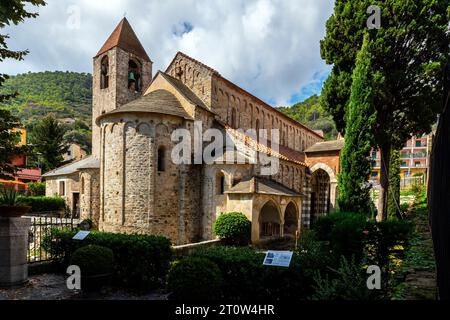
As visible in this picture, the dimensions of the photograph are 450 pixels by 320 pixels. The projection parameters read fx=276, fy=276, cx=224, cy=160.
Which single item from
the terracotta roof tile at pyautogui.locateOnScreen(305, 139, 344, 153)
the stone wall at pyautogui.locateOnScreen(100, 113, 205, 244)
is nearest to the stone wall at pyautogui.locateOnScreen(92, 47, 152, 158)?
the stone wall at pyautogui.locateOnScreen(100, 113, 205, 244)

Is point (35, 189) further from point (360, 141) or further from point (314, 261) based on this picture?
point (314, 261)

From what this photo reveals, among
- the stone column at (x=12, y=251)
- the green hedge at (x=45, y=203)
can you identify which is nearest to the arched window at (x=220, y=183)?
the stone column at (x=12, y=251)

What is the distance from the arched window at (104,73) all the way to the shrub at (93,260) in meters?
21.9

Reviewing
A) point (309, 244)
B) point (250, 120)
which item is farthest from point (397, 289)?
point (250, 120)

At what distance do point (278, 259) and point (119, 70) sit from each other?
943 inches

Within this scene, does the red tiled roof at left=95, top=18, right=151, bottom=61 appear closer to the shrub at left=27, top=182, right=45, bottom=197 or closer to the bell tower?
the bell tower

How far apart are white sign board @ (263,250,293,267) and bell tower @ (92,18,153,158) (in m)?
22.6

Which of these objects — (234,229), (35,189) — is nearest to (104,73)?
(35,189)

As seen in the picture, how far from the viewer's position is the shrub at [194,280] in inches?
206

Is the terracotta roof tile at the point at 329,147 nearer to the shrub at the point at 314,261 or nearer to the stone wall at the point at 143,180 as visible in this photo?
the stone wall at the point at 143,180

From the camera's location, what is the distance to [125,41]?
2528 centimetres

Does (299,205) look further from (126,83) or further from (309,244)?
(126,83)
